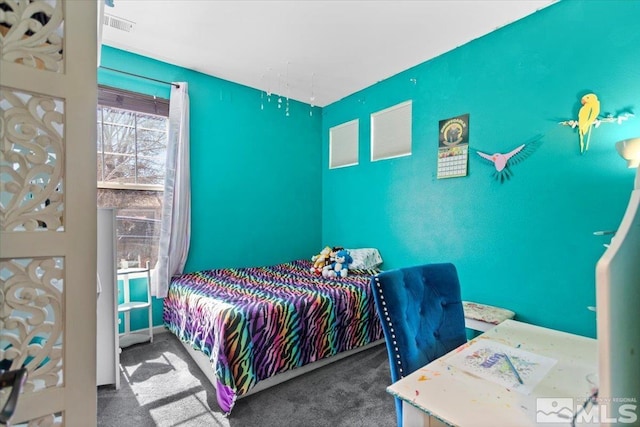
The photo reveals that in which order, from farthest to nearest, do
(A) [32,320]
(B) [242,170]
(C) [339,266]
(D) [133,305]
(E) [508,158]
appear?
(B) [242,170], (C) [339,266], (D) [133,305], (E) [508,158], (A) [32,320]

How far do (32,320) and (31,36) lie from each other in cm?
69

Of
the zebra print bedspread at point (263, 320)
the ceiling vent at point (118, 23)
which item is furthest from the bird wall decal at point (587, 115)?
the ceiling vent at point (118, 23)

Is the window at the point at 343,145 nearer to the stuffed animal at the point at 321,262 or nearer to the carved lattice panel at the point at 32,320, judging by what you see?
the stuffed animal at the point at 321,262

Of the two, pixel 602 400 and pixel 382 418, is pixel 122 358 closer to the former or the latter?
pixel 382 418

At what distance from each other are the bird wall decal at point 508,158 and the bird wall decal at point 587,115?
25 cm

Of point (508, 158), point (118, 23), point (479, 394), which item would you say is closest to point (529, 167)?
point (508, 158)

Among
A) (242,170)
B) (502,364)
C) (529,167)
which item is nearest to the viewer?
(502,364)

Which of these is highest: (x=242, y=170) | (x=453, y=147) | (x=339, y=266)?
(x=453, y=147)

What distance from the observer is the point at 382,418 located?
181 centimetres

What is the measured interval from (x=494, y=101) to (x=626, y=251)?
233cm

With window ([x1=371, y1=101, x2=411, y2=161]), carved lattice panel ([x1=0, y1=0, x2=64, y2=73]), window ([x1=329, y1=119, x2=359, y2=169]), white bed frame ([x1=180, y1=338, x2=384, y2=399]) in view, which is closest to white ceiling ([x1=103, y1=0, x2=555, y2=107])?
window ([x1=371, y1=101, x2=411, y2=161])

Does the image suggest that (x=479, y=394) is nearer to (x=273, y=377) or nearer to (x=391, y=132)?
(x=273, y=377)

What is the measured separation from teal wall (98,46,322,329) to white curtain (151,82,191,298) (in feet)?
0.48

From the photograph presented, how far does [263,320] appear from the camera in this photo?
2.04m
